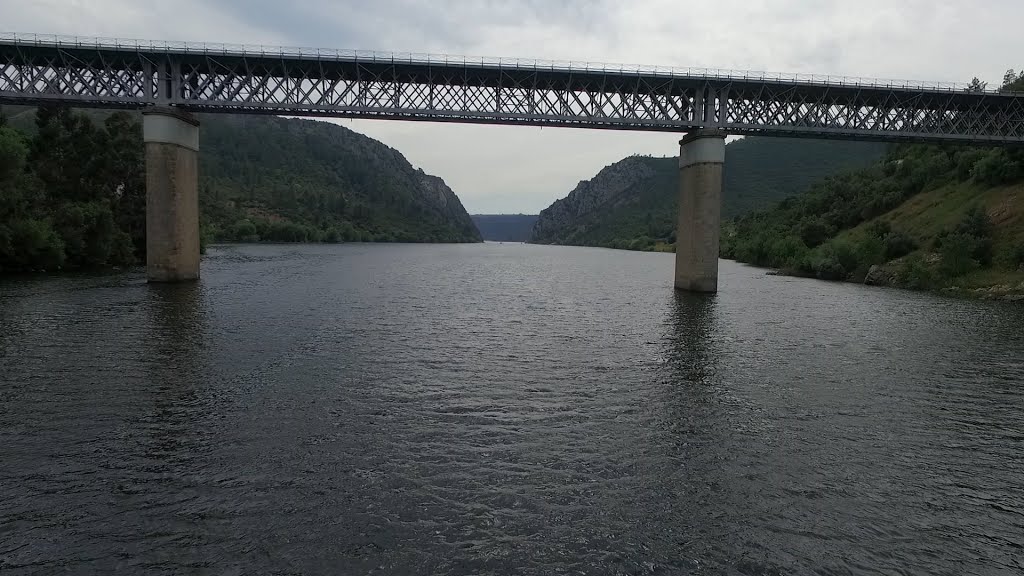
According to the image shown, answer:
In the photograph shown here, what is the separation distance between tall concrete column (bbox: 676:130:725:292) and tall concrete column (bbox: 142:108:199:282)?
1643 inches

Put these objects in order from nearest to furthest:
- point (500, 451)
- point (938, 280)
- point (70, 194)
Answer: point (500, 451)
point (938, 280)
point (70, 194)

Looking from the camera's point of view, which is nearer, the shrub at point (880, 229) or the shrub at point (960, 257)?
the shrub at point (960, 257)

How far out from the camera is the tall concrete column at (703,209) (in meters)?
49.0

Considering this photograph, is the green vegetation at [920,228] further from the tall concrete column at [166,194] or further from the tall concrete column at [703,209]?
the tall concrete column at [166,194]

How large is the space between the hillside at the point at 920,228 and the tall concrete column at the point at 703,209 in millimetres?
21080

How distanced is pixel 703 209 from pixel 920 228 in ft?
105

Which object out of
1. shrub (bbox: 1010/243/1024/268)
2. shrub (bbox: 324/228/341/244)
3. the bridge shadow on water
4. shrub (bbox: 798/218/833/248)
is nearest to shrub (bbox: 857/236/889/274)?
shrub (bbox: 1010/243/1024/268)

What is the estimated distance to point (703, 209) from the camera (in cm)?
4894

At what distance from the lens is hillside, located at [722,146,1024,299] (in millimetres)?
51719

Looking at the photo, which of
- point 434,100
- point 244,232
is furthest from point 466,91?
point 244,232

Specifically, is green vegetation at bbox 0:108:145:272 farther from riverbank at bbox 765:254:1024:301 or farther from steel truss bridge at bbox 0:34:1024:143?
riverbank at bbox 765:254:1024:301

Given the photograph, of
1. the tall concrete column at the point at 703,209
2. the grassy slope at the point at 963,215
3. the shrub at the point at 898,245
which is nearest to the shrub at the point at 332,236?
the grassy slope at the point at 963,215

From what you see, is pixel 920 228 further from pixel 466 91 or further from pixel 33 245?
pixel 33 245

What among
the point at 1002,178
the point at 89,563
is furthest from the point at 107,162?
the point at 1002,178
